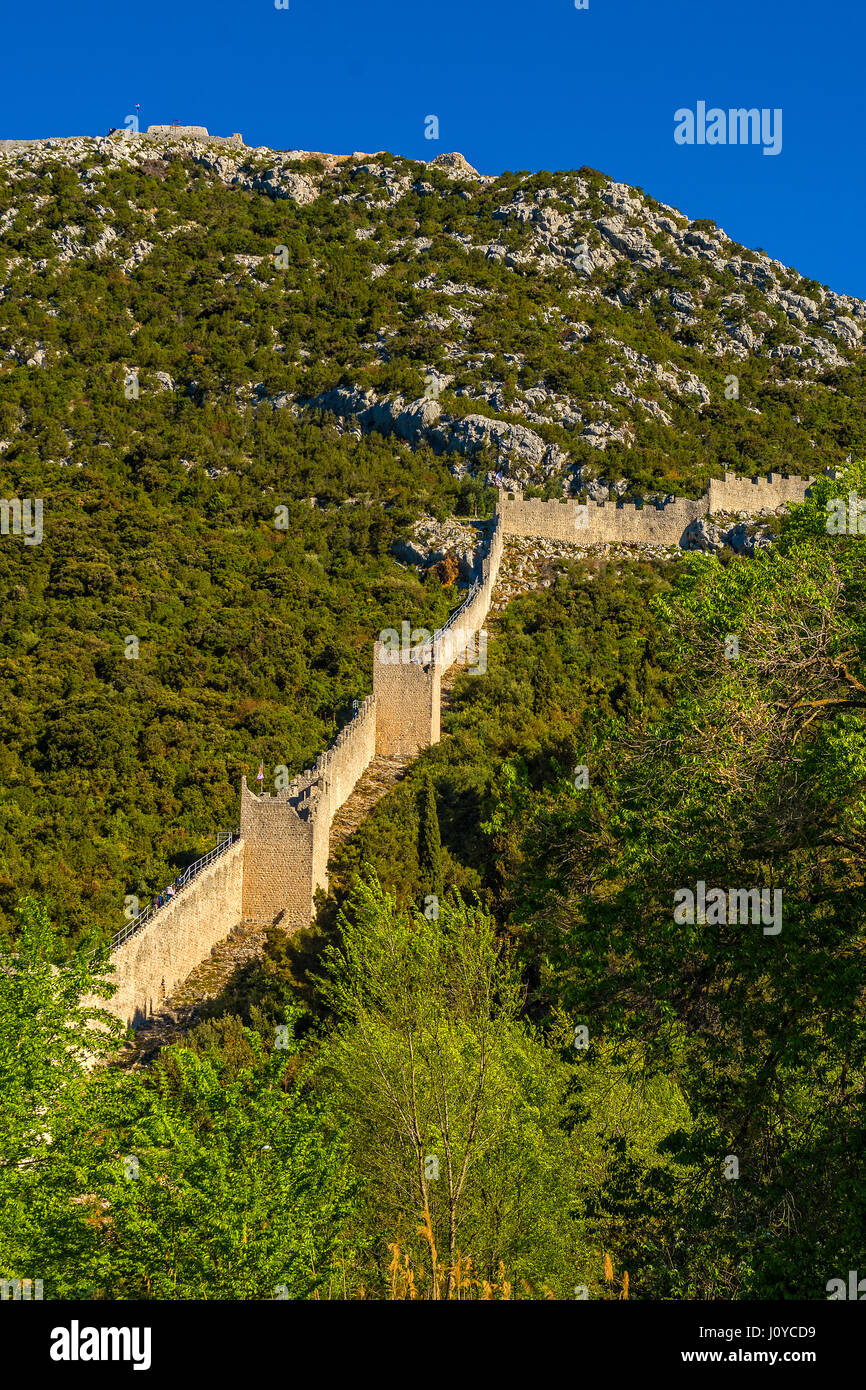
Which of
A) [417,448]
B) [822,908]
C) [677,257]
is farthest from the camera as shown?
[677,257]

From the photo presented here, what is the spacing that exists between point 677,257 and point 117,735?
53943 millimetres

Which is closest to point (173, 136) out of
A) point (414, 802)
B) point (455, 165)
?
point (455, 165)

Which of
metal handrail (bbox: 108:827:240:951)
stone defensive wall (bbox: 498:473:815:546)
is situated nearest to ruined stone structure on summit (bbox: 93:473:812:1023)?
metal handrail (bbox: 108:827:240:951)

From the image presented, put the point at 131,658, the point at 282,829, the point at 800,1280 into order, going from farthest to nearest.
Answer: the point at 131,658
the point at 282,829
the point at 800,1280

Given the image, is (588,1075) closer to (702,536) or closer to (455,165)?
(702,536)

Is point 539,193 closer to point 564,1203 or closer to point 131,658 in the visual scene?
point 131,658

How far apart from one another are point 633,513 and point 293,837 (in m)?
25.9

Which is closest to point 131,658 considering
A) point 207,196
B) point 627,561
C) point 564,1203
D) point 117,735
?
point 117,735

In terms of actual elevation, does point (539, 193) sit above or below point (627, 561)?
above

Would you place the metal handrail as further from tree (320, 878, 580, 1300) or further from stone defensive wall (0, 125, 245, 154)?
stone defensive wall (0, 125, 245, 154)

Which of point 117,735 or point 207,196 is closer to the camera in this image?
point 117,735

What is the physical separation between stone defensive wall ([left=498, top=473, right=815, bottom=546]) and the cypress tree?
770 inches

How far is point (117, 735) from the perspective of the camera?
31.4 m

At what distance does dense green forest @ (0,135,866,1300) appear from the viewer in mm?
9875
